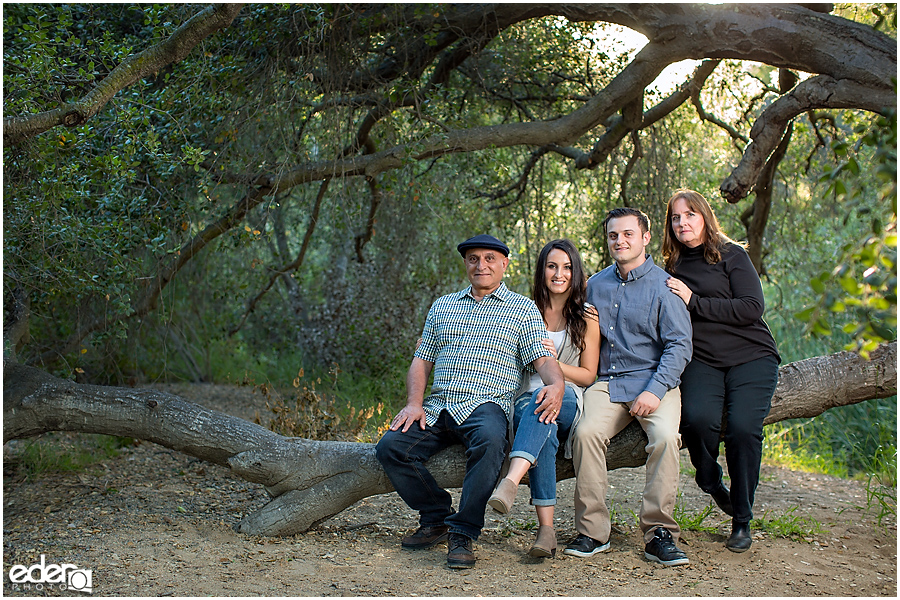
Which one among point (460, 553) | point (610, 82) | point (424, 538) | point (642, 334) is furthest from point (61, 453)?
point (610, 82)

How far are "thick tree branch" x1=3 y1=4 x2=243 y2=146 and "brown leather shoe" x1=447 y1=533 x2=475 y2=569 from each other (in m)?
2.33

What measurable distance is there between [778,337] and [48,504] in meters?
7.46

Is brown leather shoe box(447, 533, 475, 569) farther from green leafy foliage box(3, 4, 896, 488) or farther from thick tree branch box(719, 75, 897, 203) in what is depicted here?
thick tree branch box(719, 75, 897, 203)

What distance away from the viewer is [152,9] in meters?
3.99

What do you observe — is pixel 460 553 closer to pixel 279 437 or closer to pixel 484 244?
pixel 279 437

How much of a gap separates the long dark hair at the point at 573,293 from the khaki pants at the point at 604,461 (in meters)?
0.33

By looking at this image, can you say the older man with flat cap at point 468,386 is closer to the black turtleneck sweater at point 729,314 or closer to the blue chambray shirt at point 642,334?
the blue chambray shirt at point 642,334

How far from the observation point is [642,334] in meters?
3.53

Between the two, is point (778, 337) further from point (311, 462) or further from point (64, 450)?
point (64, 450)

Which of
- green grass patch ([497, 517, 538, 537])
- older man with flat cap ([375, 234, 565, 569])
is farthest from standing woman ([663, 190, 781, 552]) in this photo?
green grass patch ([497, 517, 538, 537])

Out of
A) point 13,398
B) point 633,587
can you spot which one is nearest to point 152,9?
point 13,398

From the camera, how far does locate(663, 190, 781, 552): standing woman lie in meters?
3.38

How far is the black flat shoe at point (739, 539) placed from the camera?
353cm

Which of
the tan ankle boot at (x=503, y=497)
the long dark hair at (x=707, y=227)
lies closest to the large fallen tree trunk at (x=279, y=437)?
the tan ankle boot at (x=503, y=497)
